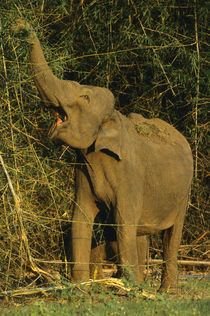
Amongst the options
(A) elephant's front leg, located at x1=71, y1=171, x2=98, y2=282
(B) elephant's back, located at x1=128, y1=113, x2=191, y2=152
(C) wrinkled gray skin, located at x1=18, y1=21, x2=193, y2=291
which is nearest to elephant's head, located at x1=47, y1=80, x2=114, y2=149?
(C) wrinkled gray skin, located at x1=18, y1=21, x2=193, y2=291

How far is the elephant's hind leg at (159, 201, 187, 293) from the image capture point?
197 inches

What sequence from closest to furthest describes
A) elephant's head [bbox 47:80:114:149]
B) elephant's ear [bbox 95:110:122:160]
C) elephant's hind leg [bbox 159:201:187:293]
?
1. elephant's head [bbox 47:80:114:149]
2. elephant's ear [bbox 95:110:122:160]
3. elephant's hind leg [bbox 159:201:187:293]

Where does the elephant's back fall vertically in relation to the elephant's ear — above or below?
below

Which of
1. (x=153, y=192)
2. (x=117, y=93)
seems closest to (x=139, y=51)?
(x=117, y=93)

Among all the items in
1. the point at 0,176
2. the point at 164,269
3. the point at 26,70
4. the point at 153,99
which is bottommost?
the point at 164,269

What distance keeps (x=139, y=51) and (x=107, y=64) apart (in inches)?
18.7

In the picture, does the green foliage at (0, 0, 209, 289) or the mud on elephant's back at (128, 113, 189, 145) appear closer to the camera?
the mud on elephant's back at (128, 113, 189, 145)

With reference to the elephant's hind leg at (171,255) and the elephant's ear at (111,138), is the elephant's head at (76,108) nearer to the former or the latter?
the elephant's ear at (111,138)

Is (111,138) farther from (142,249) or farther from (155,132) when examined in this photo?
(142,249)

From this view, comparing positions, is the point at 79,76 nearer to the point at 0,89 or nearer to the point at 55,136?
the point at 0,89

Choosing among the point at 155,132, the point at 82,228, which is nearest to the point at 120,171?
the point at 82,228

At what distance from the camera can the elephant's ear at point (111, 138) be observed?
4418mm

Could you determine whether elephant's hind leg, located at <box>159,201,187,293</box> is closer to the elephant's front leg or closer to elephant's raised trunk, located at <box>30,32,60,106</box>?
the elephant's front leg

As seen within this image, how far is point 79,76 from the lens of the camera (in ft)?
19.8
